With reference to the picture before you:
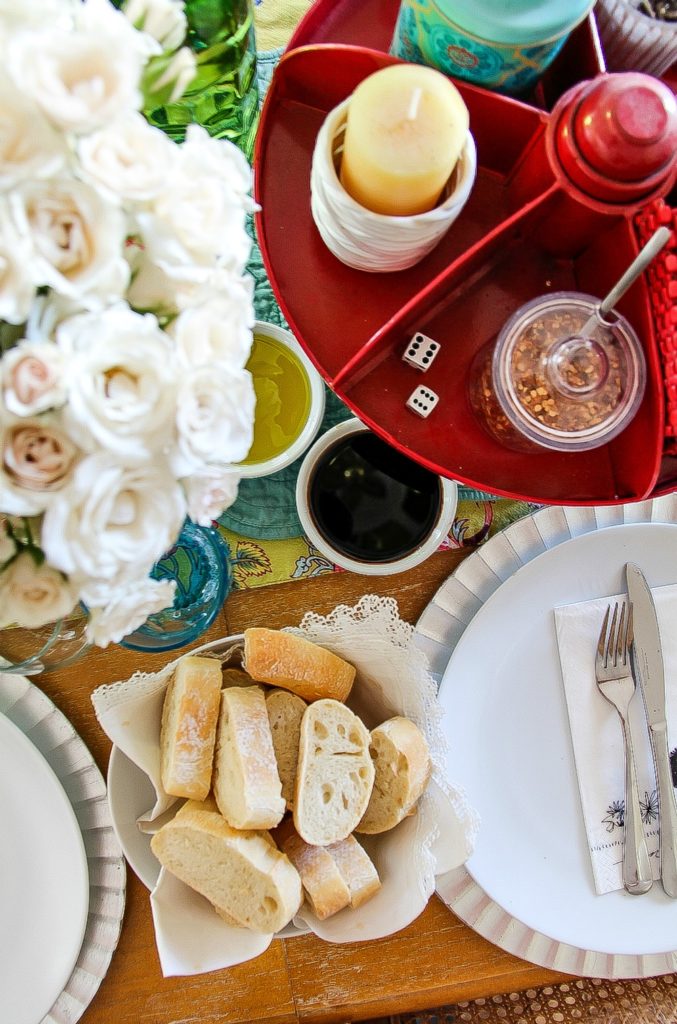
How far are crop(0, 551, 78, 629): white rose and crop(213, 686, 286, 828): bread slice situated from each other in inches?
10.4

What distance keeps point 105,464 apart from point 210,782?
1.30 ft

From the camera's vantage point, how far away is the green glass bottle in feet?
1.98

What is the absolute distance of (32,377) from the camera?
0.33m

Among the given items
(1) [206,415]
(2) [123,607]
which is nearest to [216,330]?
(1) [206,415]

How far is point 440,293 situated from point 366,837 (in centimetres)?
50

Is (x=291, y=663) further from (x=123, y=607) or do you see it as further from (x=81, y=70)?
(x=81, y=70)

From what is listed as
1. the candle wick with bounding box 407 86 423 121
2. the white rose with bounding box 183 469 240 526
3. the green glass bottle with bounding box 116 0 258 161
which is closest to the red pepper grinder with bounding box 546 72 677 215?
the candle wick with bounding box 407 86 423 121

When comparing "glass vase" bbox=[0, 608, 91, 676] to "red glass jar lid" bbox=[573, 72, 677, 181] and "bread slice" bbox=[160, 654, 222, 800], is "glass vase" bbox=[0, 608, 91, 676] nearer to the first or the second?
"bread slice" bbox=[160, 654, 222, 800]

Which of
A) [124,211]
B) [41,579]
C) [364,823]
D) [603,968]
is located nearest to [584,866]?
[603,968]

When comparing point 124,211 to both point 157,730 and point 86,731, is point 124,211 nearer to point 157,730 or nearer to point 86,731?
point 157,730

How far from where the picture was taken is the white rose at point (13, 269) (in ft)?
1.05

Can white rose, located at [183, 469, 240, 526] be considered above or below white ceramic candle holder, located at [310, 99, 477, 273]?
below

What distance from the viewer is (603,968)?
77cm

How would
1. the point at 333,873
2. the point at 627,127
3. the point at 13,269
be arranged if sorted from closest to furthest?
the point at 13,269
the point at 627,127
the point at 333,873
